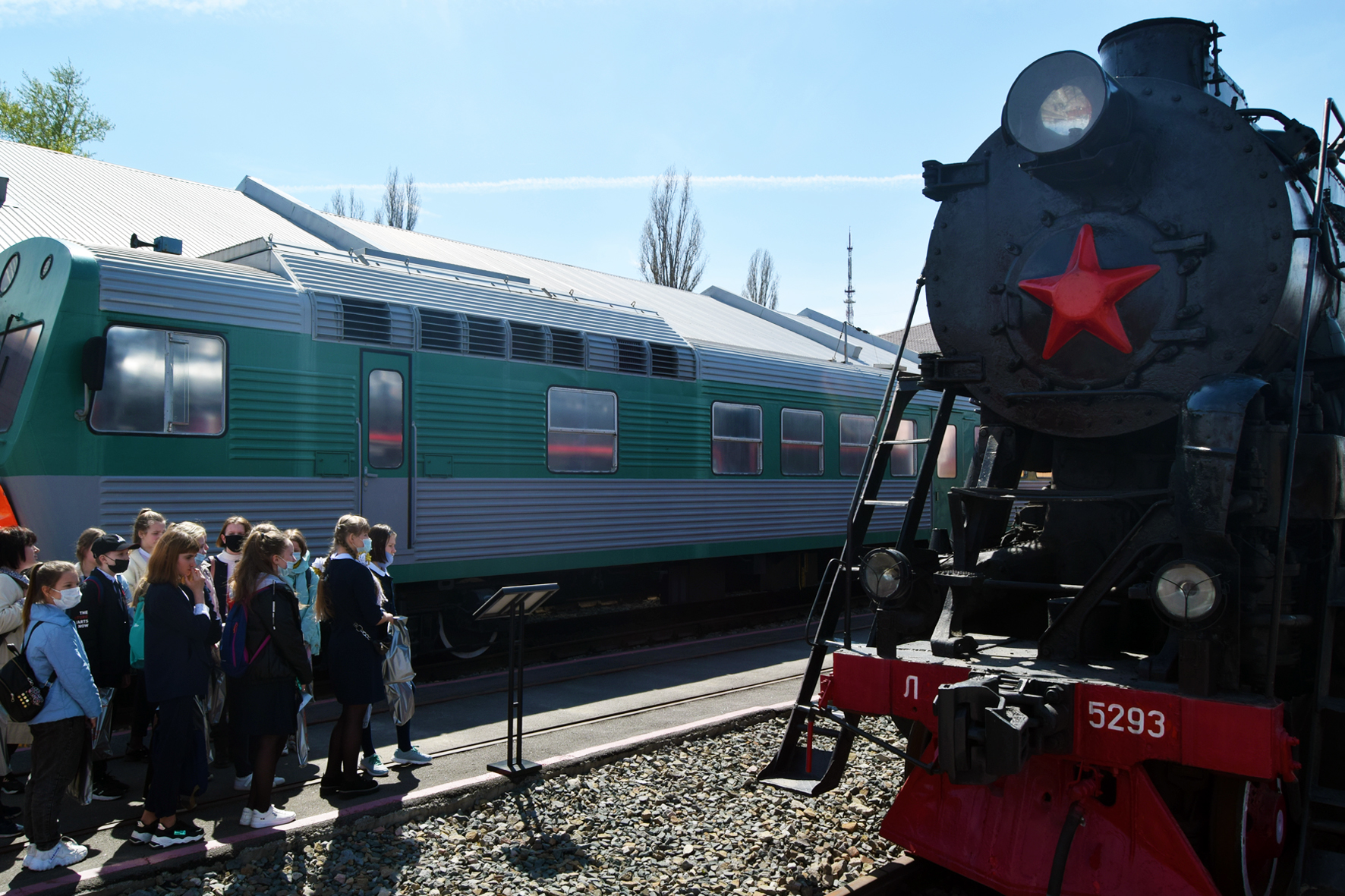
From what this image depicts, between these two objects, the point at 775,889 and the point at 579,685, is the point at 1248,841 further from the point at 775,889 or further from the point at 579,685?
the point at 579,685

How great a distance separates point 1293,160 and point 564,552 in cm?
702

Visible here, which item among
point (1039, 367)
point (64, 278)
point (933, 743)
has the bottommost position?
point (933, 743)

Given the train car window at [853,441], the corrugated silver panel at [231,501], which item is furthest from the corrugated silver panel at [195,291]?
the train car window at [853,441]

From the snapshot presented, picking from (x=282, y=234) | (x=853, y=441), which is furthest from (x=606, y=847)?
(x=282, y=234)

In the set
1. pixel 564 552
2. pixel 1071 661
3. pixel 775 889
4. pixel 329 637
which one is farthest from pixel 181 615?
pixel 564 552

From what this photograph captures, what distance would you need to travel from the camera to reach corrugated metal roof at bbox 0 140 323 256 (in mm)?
11836

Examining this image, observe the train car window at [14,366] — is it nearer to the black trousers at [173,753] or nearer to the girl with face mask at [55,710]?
the girl with face mask at [55,710]

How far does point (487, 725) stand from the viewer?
6820mm

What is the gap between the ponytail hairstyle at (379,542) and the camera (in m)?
6.20

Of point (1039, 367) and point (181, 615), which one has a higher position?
point (1039, 367)

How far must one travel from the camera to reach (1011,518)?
5.75m

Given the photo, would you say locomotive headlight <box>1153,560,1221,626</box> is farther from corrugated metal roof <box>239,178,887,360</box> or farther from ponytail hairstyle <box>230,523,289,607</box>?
corrugated metal roof <box>239,178,887,360</box>

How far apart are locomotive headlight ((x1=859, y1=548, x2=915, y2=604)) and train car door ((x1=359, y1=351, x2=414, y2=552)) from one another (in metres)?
5.07

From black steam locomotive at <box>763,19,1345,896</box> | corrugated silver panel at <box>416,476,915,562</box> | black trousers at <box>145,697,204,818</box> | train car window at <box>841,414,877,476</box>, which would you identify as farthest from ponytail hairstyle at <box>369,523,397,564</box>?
train car window at <box>841,414,877,476</box>
